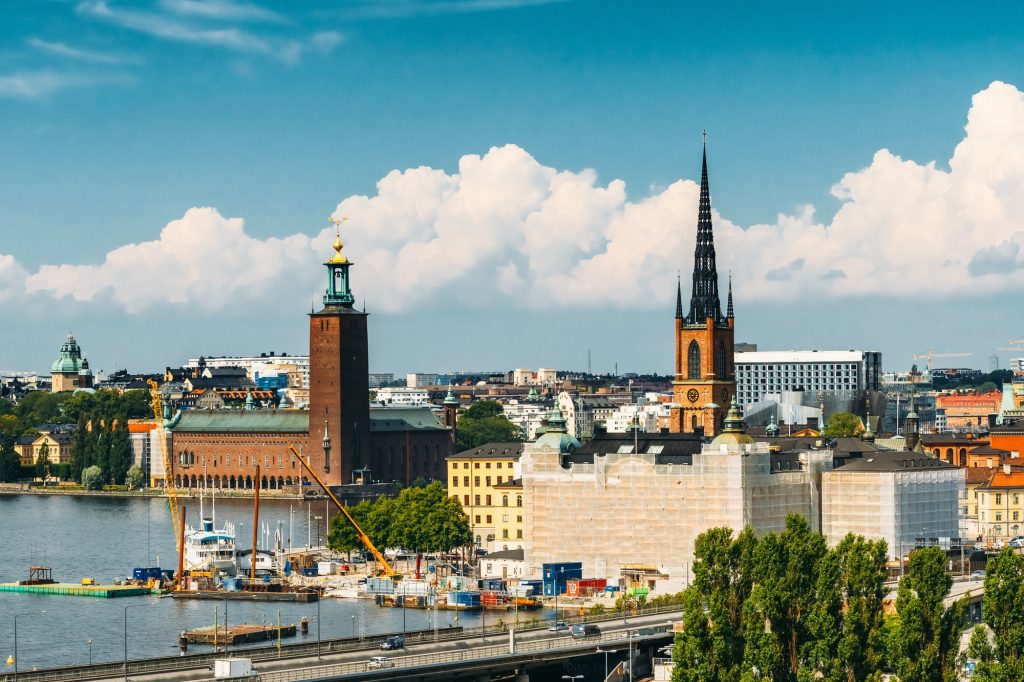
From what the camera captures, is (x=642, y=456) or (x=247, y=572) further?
(x=247, y=572)

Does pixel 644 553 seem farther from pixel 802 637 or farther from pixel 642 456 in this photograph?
pixel 802 637

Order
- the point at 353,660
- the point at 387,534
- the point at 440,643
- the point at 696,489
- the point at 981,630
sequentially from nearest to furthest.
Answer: the point at 981,630
the point at 353,660
the point at 440,643
the point at 696,489
the point at 387,534

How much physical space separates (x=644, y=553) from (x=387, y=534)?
51.4ft

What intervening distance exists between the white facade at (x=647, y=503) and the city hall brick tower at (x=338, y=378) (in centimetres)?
6117

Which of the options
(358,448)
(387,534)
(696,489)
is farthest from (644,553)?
(358,448)

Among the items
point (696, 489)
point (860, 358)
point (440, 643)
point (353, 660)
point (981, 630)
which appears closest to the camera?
point (981, 630)

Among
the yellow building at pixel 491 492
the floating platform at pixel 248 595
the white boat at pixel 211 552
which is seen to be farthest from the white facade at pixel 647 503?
the white boat at pixel 211 552

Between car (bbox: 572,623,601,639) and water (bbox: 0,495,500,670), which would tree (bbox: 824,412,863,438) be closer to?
water (bbox: 0,495,500,670)

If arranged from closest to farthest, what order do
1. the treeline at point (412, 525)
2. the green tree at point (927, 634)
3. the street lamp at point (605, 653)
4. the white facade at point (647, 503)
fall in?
the green tree at point (927, 634), the street lamp at point (605, 653), the white facade at point (647, 503), the treeline at point (412, 525)

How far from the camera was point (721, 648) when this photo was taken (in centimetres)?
4656

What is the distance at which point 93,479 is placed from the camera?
146m

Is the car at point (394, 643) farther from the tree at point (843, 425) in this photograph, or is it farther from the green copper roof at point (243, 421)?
the green copper roof at point (243, 421)

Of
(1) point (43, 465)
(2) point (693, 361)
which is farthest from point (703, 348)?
(1) point (43, 465)

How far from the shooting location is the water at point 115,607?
205ft
